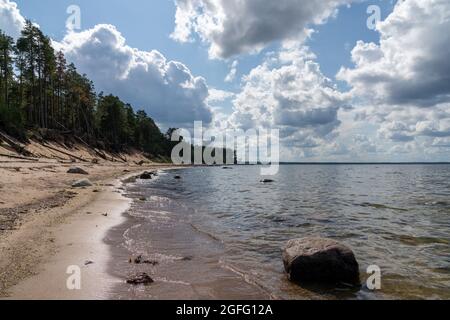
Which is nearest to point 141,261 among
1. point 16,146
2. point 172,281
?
point 172,281

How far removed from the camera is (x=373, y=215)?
1952 centimetres

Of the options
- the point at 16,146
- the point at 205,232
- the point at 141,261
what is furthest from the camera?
the point at 16,146

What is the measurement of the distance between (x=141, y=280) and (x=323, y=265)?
452cm

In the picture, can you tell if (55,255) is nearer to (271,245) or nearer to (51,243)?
(51,243)

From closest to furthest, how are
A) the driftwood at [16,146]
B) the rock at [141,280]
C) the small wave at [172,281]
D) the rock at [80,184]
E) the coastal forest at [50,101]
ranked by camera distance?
1. the rock at [141,280]
2. the small wave at [172,281]
3. the rock at [80,184]
4. the driftwood at [16,146]
5. the coastal forest at [50,101]

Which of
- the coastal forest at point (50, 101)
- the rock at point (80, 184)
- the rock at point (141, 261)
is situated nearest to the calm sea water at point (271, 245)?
the rock at point (141, 261)

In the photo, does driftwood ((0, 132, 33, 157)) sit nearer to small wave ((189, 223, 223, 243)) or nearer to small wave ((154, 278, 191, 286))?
small wave ((189, 223, 223, 243))

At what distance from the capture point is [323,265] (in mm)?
8328

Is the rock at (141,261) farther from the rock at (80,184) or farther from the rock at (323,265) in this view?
the rock at (80,184)

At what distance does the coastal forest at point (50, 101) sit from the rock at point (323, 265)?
49506mm

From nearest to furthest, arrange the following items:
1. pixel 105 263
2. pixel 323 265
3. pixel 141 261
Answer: pixel 323 265 → pixel 105 263 → pixel 141 261

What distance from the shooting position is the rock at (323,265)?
8.32 m
